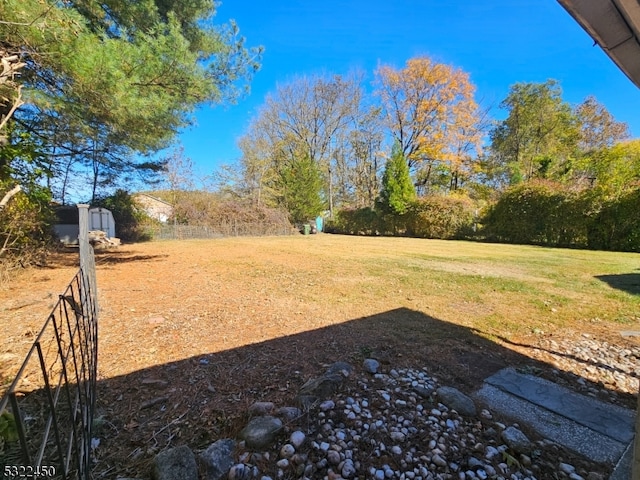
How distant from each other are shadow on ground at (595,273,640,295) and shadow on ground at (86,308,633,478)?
3.88 m

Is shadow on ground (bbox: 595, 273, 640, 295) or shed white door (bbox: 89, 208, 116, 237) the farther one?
shed white door (bbox: 89, 208, 116, 237)

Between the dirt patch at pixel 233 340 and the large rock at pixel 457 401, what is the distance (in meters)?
0.21

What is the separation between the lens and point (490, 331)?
3.29 m

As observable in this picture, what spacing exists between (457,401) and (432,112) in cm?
2130

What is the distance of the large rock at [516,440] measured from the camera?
1583 millimetres

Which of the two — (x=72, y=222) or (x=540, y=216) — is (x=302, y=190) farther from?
(x=540, y=216)

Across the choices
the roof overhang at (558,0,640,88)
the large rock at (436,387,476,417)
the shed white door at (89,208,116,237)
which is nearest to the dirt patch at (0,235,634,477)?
the large rock at (436,387,476,417)

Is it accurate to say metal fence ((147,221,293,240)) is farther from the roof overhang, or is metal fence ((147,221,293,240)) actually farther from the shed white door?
the roof overhang

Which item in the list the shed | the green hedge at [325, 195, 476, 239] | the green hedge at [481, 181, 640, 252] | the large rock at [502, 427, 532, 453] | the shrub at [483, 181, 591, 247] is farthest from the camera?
the green hedge at [325, 195, 476, 239]

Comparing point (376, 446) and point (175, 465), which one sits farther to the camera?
point (376, 446)

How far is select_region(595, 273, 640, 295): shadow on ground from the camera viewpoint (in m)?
4.91

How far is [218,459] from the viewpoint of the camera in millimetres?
1479

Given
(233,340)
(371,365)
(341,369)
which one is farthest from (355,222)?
(341,369)

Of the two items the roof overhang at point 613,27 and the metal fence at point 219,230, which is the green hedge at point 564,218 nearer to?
the metal fence at point 219,230
